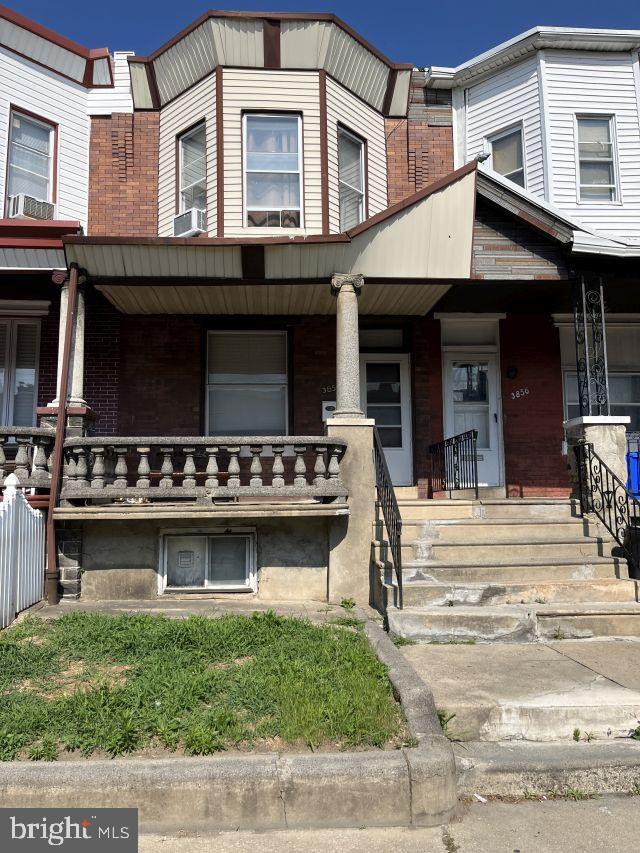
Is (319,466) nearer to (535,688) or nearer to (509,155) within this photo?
(535,688)

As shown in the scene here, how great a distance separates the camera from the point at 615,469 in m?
8.35

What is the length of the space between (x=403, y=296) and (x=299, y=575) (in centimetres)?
423

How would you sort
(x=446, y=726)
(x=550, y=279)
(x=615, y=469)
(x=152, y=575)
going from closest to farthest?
(x=446, y=726) → (x=152, y=575) → (x=615, y=469) → (x=550, y=279)

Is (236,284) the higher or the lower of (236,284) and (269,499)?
the higher

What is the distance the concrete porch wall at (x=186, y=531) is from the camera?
7617 millimetres

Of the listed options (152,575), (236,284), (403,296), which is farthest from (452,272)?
(152,575)

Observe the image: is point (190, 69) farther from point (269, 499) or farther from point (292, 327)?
point (269, 499)

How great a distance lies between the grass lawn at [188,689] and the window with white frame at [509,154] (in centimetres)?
885

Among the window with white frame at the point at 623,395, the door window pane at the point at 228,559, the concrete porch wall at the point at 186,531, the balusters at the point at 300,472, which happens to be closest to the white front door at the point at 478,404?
the window with white frame at the point at 623,395

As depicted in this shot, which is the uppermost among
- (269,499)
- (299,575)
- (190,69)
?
(190,69)

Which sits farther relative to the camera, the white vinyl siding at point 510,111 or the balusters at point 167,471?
the white vinyl siding at point 510,111

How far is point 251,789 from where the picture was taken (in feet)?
10.9

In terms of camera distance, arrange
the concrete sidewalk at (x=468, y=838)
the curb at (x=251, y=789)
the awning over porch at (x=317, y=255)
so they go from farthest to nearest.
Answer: the awning over porch at (x=317, y=255)
the curb at (x=251, y=789)
the concrete sidewalk at (x=468, y=838)

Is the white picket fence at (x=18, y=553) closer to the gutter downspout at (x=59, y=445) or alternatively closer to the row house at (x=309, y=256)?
the gutter downspout at (x=59, y=445)
